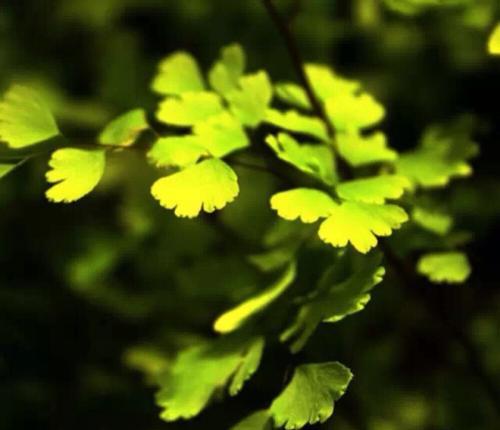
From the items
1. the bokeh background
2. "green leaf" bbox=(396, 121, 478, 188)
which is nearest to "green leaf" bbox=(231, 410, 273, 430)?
the bokeh background

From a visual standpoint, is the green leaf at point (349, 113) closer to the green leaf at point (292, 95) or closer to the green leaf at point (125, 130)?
the green leaf at point (292, 95)

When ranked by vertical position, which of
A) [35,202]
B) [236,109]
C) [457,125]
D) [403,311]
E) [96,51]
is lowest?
[403,311]

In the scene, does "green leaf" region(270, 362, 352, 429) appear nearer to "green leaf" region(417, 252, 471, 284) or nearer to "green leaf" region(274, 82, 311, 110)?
"green leaf" region(417, 252, 471, 284)

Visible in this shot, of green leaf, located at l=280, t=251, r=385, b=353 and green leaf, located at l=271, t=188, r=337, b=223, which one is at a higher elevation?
green leaf, located at l=271, t=188, r=337, b=223

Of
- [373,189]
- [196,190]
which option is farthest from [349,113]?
[196,190]

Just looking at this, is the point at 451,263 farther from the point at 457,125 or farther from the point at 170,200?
the point at 170,200

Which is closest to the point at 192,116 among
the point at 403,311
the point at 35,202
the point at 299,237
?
the point at 299,237
